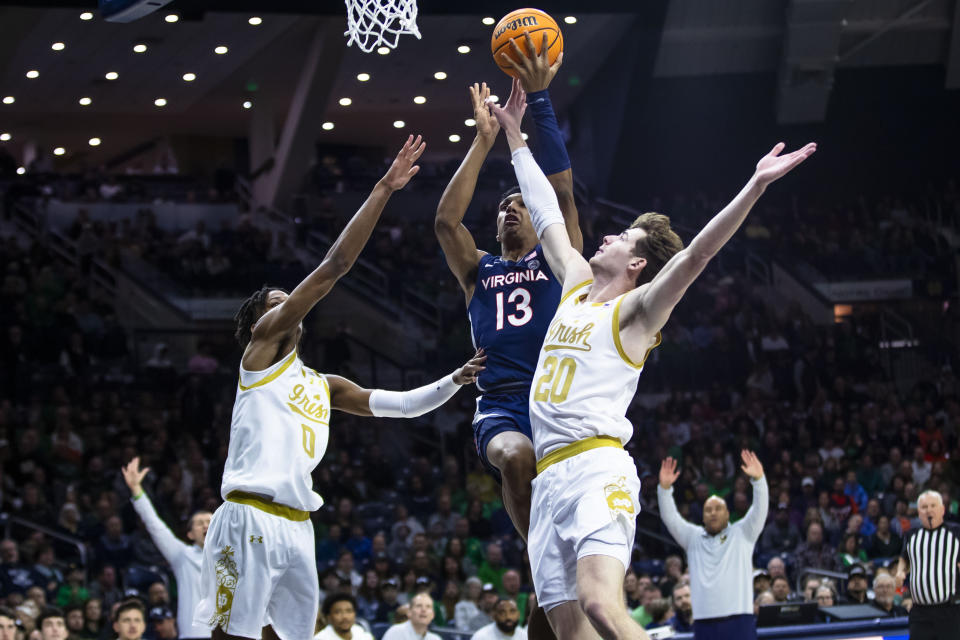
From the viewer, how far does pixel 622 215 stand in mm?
24109

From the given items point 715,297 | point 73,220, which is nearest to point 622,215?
point 715,297

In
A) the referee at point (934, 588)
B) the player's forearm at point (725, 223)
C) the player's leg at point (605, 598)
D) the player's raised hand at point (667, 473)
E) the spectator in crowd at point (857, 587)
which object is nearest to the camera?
the player's leg at point (605, 598)

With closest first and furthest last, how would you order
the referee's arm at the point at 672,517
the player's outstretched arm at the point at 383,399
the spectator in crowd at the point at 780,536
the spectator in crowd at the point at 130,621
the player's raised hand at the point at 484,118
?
the player's raised hand at the point at 484,118
the player's outstretched arm at the point at 383,399
the spectator in crowd at the point at 130,621
the referee's arm at the point at 672,517
the spectator in crowd at the point at 780,536

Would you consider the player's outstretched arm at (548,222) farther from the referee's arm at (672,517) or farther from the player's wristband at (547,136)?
the referee's arm at (672,517)

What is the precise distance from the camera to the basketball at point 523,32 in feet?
18.3

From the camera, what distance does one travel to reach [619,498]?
4582 mm

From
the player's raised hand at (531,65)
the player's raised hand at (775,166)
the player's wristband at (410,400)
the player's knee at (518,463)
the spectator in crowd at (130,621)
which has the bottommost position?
the spectator in crowd at (130,621)

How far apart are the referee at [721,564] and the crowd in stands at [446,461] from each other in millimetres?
1557

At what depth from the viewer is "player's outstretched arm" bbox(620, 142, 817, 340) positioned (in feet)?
14.2

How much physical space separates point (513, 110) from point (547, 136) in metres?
0.21

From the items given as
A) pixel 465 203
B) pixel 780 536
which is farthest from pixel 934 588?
pixel 465 203

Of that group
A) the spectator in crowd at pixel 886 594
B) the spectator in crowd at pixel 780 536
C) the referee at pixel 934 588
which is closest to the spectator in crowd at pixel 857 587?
the spectator in crowd at pixel 886 594

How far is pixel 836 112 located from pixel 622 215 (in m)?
4.74

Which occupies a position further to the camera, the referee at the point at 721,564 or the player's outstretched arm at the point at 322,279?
the referee at the point at 721,564
